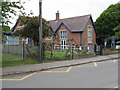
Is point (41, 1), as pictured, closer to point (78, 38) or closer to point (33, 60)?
point (33, 60)

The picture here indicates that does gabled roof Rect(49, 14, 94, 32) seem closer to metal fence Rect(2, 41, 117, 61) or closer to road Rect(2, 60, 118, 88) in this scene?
metal fence Rect(2, 41, 117, 61)

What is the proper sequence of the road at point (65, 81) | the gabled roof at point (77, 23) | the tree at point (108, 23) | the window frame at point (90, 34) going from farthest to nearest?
the tree at point (108, 23) < the window frame at point (90, 34) < the gabled roof at point (77, 23) < the road at point (65, 81)

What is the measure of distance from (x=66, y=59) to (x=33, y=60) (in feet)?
11.9

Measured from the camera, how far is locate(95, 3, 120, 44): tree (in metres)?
34.5

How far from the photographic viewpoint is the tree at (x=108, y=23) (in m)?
34.5

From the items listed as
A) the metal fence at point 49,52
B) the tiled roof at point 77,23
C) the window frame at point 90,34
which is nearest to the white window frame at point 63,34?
the tiled roof at point 77,23

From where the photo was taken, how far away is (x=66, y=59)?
54.0 feet

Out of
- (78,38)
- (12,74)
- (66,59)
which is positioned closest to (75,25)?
(78,38)

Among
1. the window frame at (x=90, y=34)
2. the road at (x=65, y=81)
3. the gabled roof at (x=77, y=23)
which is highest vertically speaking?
the gabled roof at (x=77, y=23)

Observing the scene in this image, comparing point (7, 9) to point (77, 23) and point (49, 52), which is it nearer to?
point (49, 52)

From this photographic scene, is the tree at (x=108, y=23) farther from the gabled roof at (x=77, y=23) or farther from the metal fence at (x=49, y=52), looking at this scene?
the metal fence at (x=49, y=52)

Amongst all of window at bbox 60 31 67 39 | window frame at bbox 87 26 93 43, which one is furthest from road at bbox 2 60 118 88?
window at bbox 60 31 67 39

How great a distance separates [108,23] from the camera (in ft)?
117

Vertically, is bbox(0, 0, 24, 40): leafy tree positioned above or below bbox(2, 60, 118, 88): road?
above
